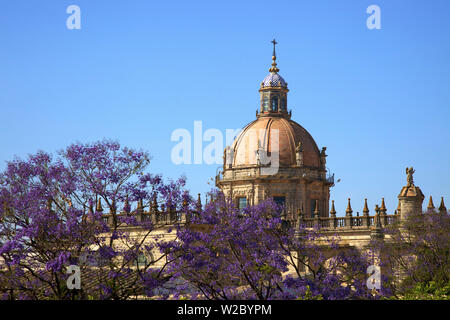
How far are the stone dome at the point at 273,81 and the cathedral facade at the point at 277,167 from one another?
2.06 feet

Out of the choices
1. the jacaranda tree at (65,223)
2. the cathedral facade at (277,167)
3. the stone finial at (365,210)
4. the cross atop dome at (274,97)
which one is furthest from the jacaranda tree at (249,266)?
the cross atop dome at (274,97)

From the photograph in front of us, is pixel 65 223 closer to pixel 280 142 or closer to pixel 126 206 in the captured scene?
pixel 126 206

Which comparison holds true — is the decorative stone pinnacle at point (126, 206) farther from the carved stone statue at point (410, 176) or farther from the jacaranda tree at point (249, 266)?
the carved stone statue at point (410, 176)

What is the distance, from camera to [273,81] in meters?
69.8

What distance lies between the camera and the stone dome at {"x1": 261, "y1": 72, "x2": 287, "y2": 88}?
69.6 m

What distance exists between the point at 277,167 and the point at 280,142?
8.05 feet

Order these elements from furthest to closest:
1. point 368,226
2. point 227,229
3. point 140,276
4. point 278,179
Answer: point 278,179, point 368,226, point 227,229, point 140,276

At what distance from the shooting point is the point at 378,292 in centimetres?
3797

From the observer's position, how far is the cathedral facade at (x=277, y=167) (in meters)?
64.3

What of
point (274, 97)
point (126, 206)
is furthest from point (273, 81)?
point (126, 206)

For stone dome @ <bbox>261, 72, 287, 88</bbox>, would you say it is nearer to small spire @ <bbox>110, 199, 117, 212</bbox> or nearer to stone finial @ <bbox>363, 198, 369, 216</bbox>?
stone finial @ <bbox>363, 198, 369, 216</bbox>
